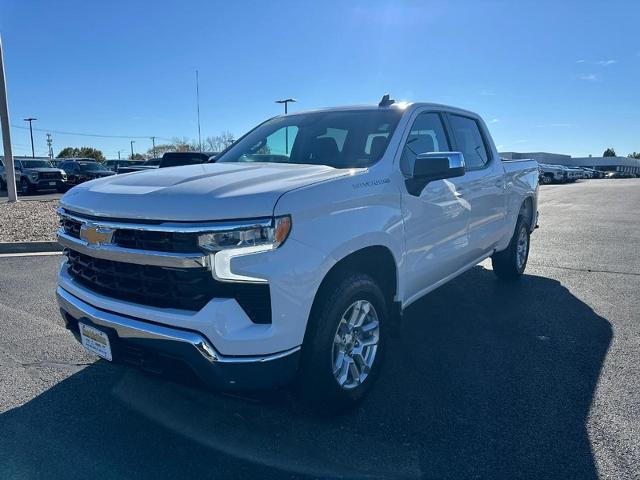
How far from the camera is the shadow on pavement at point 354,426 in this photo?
98.9 inches

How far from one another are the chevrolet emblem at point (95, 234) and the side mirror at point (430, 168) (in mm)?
1930

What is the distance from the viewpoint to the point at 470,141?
4980mm

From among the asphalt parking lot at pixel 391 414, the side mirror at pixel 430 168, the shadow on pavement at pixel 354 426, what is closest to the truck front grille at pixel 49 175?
the asphalt parking lot at pixel 391 414

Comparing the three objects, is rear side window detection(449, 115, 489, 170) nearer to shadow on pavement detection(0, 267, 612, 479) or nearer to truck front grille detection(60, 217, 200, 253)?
shadow on pavement detection(0, 267, 612, 479)

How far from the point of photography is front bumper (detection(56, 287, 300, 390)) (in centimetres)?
231

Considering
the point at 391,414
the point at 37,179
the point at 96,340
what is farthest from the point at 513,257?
the point at 37,179

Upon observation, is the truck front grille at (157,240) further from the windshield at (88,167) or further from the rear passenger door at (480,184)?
the windshield at (88,167)

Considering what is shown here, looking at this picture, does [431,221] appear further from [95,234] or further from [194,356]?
[95,234]

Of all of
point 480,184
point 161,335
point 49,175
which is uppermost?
point 480,184

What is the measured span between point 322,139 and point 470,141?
6.32 ft

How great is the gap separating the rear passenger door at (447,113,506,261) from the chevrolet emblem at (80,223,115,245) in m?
2.88

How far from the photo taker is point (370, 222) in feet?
9.57

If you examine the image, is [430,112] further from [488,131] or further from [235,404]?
[235,404]

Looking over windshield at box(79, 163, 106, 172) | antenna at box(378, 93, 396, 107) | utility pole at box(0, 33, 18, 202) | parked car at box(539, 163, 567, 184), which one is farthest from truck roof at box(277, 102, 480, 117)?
parked car at box(539, 163, 567, 184)
